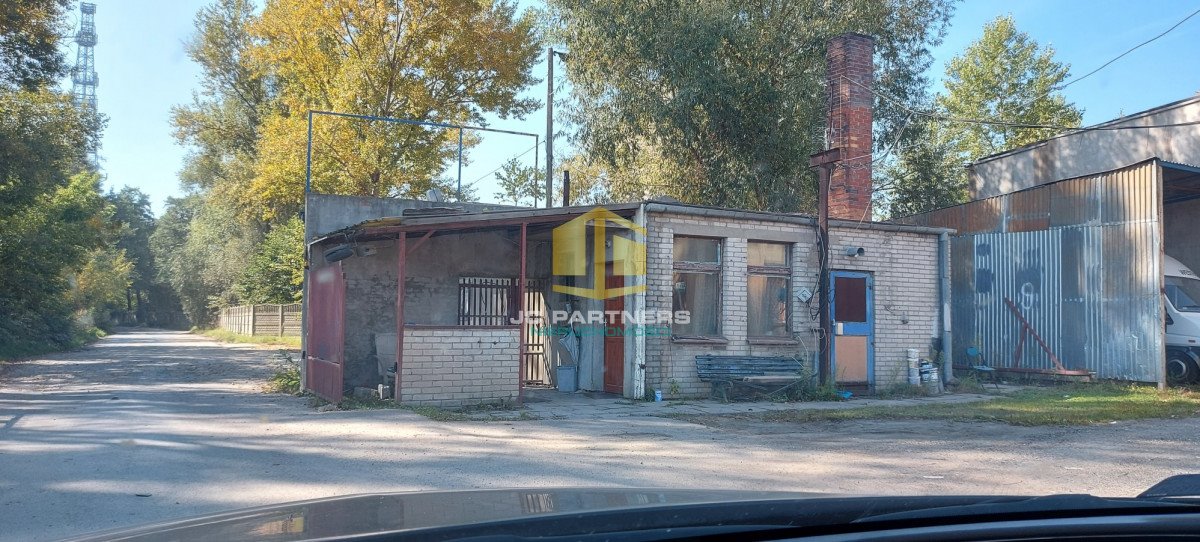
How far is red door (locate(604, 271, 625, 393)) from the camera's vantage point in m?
13.5

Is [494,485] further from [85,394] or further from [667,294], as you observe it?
[85,394]

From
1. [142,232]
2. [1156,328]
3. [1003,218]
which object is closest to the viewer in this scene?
[1156,328]

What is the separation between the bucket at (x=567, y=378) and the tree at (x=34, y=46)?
14186 mm

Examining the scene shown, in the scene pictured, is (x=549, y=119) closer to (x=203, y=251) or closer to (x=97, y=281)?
(x=203, y=251)

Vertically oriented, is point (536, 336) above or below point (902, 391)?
above

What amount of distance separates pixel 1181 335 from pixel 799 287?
25.0 ft

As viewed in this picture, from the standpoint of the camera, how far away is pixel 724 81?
20.4 meters

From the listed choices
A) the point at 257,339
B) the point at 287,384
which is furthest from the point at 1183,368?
Answer: the point at 257,339

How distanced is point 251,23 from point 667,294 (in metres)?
16.6

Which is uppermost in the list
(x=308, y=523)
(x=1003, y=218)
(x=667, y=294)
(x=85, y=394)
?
(x=1003, y=218)

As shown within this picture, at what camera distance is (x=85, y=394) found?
1481 cm

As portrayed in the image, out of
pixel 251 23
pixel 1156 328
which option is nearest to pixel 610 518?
pixel 1156 328

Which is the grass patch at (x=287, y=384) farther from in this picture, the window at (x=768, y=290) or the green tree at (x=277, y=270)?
the green tree at (x=277, y=270)

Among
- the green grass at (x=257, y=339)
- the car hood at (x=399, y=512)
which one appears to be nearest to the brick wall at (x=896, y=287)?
the car hood at (x=399, y=512)
